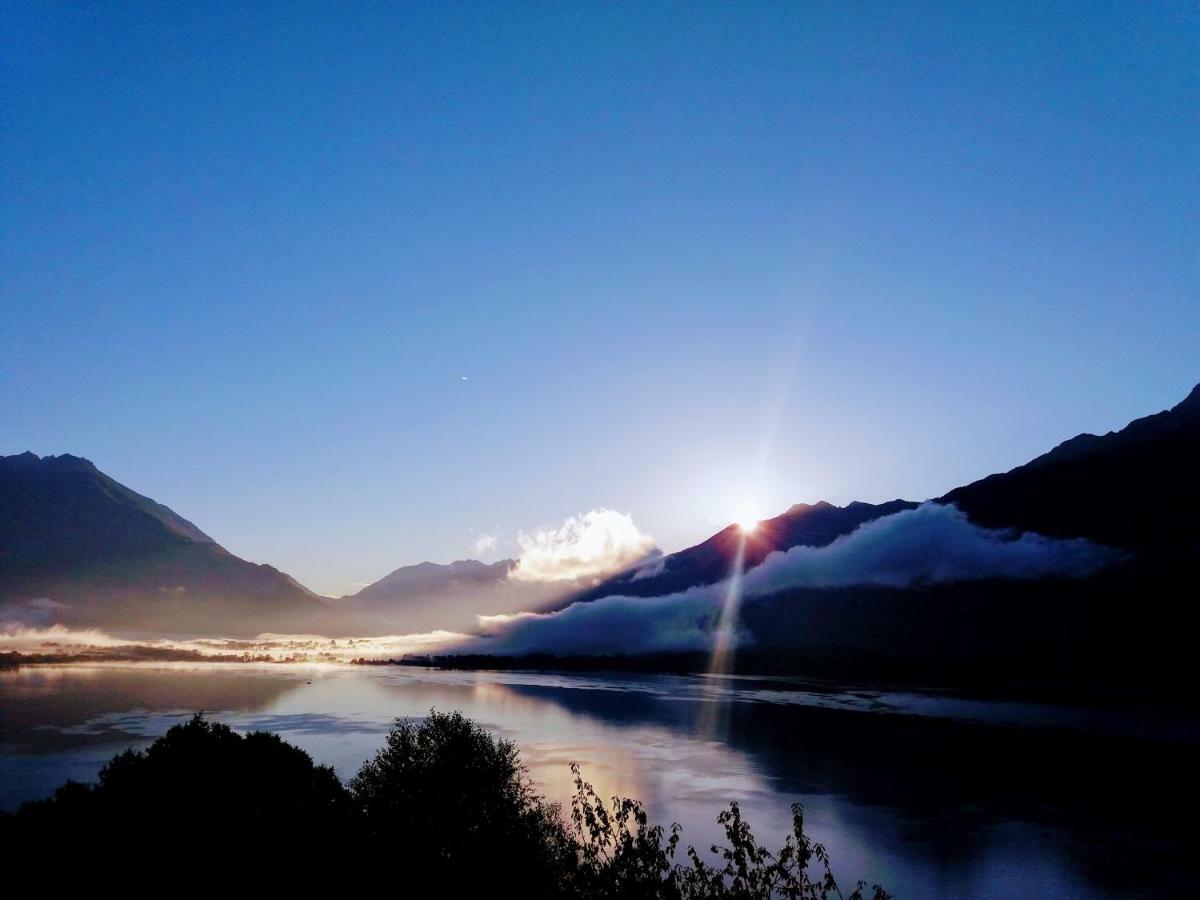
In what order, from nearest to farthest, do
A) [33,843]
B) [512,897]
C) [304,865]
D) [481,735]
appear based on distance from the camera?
[33,843] → [304,865] → [512,897] → [481,735]

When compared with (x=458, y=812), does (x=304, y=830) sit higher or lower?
higher

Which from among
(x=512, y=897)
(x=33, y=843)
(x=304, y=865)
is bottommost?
(x=512, y=897)

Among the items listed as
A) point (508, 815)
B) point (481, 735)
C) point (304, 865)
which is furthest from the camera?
point (481, 735)

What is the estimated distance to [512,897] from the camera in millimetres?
47312

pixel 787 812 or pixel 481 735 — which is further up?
pixel 481 735

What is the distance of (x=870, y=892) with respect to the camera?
88.9 metres

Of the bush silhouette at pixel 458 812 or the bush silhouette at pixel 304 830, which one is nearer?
the bush silhouette at pixel 304 830

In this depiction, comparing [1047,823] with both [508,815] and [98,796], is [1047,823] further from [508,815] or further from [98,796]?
[98,796]

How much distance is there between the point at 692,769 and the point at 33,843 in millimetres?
163861

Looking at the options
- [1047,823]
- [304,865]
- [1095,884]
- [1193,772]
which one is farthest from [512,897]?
[1193,772]

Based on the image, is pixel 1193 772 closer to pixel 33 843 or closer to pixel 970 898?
pixel 970 898

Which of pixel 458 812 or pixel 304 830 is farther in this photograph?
pixel 458 812

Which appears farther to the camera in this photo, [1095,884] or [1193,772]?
[1193,772]

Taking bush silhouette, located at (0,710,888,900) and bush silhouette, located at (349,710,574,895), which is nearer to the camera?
bush silhouette, located at (0,710,888,900)
